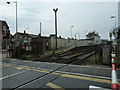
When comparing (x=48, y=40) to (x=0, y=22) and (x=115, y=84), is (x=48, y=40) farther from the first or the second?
(x=115, y=84)

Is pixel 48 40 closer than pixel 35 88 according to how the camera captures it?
No

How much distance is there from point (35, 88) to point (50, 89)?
645 millimetres

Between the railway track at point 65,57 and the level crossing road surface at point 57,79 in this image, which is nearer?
the level crossing road surface at point 57,79

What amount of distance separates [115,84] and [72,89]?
85.0 inches

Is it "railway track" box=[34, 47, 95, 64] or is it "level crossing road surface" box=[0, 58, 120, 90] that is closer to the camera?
"level crossing road surface" box=[0, 58, 120, 90]

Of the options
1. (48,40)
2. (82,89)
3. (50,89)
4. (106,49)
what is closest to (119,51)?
(106,49)

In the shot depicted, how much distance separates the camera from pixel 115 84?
9.34 feet

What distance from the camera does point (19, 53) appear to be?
781 inches

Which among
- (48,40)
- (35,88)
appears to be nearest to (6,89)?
(35,88)

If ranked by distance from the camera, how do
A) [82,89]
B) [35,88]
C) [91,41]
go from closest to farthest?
[82,89] < [35,88] < [91,41]

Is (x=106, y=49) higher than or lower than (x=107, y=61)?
higher

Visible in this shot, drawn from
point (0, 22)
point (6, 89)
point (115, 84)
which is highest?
point (0, 22)

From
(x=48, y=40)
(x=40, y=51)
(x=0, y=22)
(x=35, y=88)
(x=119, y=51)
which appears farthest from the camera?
(x=0, y=22)

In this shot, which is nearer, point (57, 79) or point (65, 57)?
point (57, 79)
